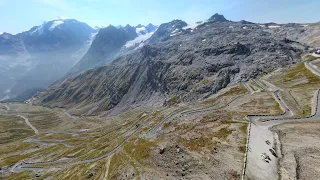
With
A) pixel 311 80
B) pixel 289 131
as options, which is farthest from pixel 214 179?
pixel 311 80

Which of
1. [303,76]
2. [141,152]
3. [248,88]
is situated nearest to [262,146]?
[141,152]

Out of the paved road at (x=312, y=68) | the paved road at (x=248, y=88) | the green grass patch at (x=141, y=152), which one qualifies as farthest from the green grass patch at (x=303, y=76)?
the green grass patch at (x=141, y=152)

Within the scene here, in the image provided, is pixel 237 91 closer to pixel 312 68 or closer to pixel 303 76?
pixel 303 76

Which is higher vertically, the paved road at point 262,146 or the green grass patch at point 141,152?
the paved road at point 262,146

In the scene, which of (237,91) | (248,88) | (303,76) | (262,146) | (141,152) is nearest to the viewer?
(262,146)

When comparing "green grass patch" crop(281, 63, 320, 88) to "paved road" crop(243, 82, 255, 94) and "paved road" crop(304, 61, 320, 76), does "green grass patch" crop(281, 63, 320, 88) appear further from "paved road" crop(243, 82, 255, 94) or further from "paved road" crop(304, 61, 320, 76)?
"paved road" crop(243, 82, 255, 94)

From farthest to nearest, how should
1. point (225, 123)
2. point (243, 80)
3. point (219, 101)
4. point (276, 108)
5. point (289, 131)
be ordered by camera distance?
point (243, 80) → point (219, 101) → point (276, 108) → point (225, 123) → point (289, 131)

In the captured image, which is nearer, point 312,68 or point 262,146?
point 262,146

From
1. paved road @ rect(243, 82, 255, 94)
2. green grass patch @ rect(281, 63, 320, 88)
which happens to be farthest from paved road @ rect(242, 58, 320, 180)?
A: paved road @ rect(243, 82, 255, 94)

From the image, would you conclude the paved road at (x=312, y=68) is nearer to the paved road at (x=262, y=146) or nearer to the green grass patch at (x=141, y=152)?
the paved road at (x=262, y=146)

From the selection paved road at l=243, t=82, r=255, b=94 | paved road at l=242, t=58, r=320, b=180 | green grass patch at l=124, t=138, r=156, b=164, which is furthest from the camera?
paved road at l=243, t=82, r=255, b=94

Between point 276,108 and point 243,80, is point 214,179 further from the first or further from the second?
point 243,80
